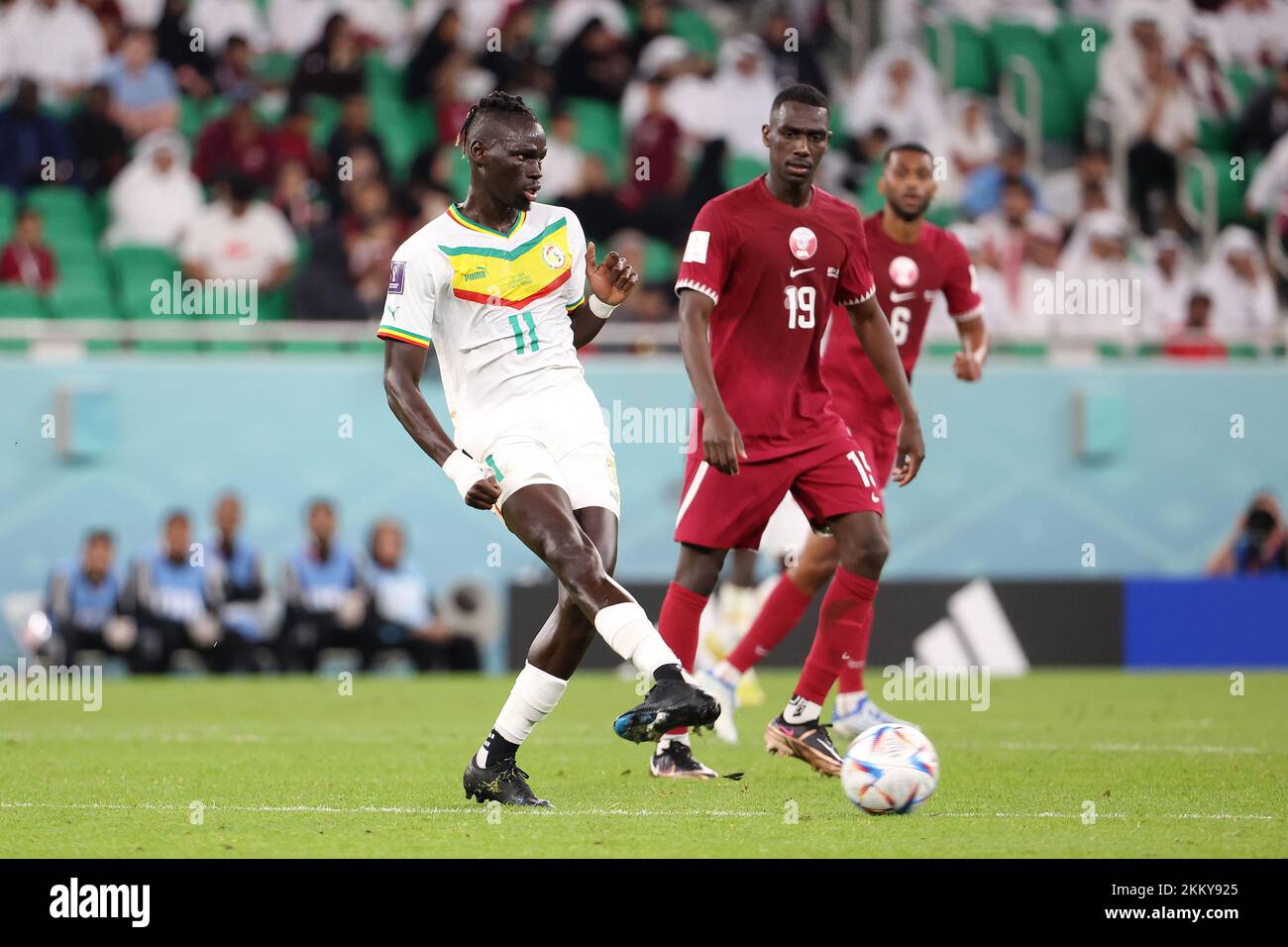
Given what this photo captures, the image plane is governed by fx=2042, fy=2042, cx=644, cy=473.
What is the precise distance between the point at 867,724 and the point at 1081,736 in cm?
158

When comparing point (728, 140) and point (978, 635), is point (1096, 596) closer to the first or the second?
point (978, 635)

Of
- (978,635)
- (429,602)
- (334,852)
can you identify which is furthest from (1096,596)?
(334,852)

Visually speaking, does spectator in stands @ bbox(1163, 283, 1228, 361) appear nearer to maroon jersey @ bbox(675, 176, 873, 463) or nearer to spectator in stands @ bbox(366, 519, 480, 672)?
spectator in stands @ bbox(366, 519, 480, 672)

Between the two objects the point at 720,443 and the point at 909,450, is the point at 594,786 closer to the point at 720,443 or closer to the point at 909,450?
the point at 720,443

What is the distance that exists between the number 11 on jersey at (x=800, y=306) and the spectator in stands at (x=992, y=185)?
32.2 ft

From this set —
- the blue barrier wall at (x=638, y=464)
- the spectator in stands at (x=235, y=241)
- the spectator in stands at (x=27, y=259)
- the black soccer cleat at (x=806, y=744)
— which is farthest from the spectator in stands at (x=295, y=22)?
the black soccer cleat at (x=806, y=744)

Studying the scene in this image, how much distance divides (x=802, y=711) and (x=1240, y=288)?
33.9ft

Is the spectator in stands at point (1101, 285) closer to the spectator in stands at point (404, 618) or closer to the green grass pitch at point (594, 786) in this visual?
the green grass pitch at point (594, 786)

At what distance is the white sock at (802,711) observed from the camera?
853 cm

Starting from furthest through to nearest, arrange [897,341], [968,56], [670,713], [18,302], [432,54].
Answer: [968,56]
[432,54]
[18,302]
[897,341]
[670,713]

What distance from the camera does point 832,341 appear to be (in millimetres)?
9805

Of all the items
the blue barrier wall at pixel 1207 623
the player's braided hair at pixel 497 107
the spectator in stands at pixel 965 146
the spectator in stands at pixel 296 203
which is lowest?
the blue barrier wall at pixel 1207 623

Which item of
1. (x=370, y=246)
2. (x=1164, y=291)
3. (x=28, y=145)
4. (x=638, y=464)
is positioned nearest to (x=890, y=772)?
(x=638, y=464)

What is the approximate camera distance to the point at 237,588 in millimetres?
15430
